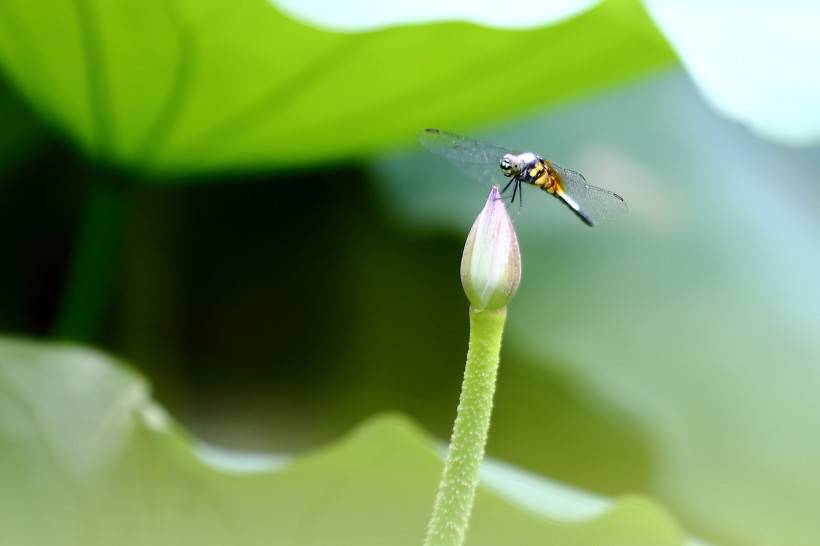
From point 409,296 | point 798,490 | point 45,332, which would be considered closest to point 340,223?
point 409,296

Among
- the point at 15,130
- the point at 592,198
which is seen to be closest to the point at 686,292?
the point at 592,198

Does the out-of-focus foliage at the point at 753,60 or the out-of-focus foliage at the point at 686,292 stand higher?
the out-of-focus foliage at the point at 753,60

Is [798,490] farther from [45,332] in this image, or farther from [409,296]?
[45,332]

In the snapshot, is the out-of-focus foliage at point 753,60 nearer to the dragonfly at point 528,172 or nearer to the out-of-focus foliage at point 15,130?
the dragonfly at point 528,172

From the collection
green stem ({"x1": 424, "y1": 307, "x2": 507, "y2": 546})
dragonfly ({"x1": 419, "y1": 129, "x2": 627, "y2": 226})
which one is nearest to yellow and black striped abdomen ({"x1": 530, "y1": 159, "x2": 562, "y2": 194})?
dragonfly ({"x1": 419, "y1": 129, "x2": 627, "y2": 226})

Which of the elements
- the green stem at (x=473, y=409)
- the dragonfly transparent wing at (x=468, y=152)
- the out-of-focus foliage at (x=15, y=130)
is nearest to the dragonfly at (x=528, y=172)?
the dragonfly transparent wing at (x=468, y=152)

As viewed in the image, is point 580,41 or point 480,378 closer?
point 480,378

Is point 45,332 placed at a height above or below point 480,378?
below
